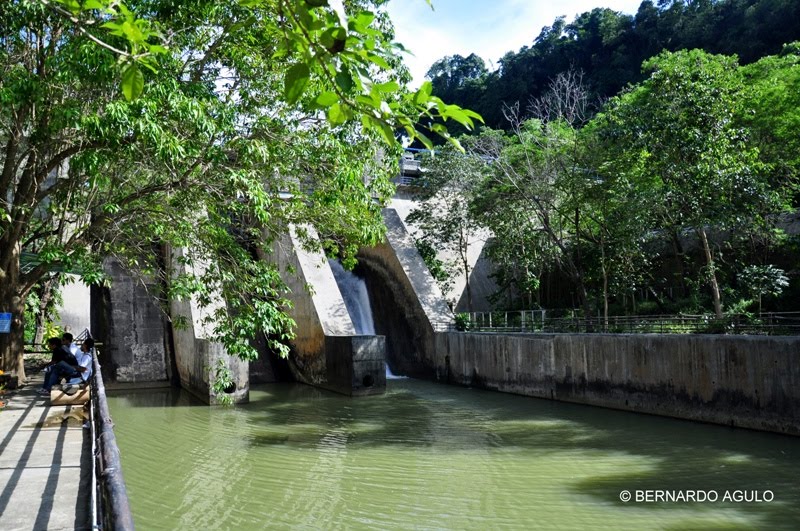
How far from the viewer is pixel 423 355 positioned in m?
18.4

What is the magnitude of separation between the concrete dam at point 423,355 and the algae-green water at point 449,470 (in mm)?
576

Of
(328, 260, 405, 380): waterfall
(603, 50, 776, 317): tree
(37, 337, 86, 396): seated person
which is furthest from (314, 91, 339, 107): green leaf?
(328, 260, 405, 380): waterfall

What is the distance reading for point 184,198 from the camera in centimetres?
906

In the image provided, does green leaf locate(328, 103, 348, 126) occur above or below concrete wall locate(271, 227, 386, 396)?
above

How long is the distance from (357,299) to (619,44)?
85.1ft

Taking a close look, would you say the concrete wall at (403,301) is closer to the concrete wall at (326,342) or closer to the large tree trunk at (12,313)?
the concrete wall at (326,342)

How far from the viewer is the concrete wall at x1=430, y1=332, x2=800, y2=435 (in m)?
9.71

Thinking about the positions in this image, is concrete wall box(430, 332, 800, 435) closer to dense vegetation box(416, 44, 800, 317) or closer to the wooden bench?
dense vegetation box(416, 44, 800, 317)

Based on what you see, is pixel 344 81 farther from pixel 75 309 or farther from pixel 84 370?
pixel 75 309

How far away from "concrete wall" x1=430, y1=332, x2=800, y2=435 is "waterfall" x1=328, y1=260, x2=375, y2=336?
4503 mm

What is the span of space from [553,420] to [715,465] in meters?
3.63

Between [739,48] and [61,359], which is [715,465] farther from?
[739,48]

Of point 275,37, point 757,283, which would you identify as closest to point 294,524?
point 275,37

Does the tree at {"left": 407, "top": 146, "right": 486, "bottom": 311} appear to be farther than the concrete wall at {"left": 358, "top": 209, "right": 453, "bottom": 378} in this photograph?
Yes
